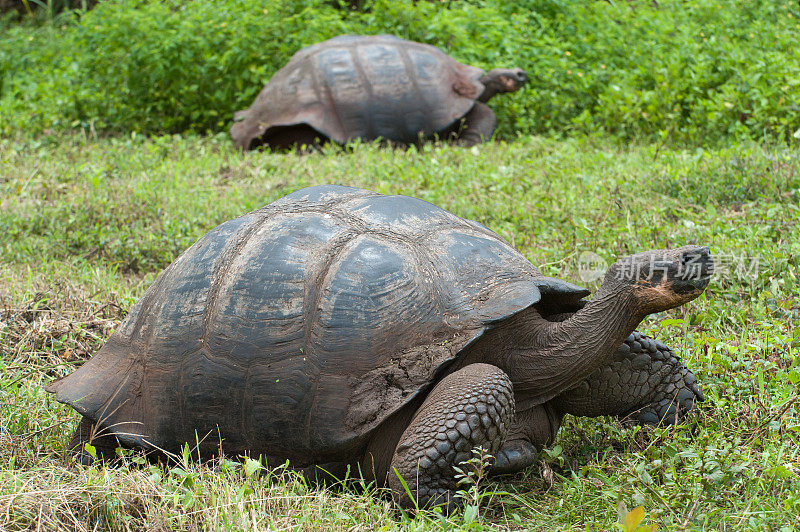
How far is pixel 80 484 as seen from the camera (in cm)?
247

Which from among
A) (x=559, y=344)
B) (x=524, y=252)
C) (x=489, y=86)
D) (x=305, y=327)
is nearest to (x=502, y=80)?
(x=489, y=86)

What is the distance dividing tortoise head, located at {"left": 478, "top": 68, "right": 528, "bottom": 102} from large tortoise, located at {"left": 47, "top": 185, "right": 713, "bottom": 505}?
4.90 m

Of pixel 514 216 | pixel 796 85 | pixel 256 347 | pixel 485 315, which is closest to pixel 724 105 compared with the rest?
pixel 796 85

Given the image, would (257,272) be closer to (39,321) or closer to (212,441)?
(212,441)

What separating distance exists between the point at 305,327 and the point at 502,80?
5.48 meters

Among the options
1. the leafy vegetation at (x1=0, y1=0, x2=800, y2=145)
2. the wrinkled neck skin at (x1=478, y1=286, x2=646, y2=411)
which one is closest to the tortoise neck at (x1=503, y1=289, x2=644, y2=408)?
the wrinkled neck skin at (x1=478, y1=286, x2=646, y2=411)

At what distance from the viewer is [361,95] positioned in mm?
7445

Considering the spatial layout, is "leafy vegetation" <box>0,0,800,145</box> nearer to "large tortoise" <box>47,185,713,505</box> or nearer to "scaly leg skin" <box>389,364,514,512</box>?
"large tortoise" <box>47,185,713,505</box>

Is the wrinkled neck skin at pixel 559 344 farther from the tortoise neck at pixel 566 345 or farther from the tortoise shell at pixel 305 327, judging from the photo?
the tortoise shell at pixel 305 327

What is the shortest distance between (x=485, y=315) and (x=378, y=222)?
0.53m

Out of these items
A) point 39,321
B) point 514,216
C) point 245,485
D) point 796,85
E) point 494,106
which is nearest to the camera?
point 245,485

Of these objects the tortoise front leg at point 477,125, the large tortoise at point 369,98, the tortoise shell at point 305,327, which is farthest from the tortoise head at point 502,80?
the tortoise shell at point 305,327

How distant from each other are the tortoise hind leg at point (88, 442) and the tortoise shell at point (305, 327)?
0.29ft

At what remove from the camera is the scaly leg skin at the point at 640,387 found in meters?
2.96
